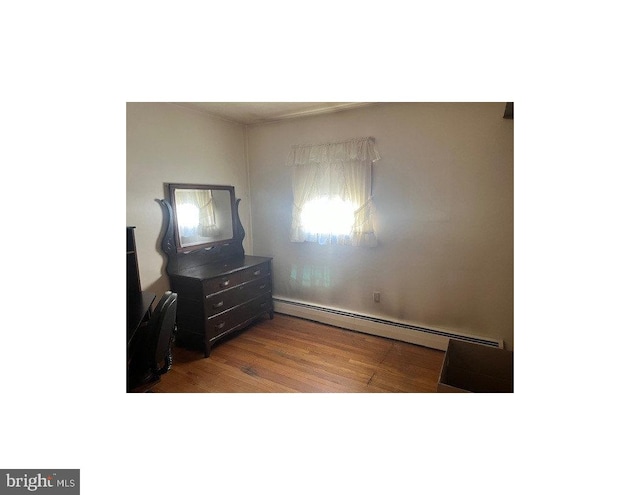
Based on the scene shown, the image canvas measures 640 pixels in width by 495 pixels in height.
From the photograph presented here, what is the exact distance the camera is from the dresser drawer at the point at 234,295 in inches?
72.5

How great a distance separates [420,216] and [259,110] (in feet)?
4.31

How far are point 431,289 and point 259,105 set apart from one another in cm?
168

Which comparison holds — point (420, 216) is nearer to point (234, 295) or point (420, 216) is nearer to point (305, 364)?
point (305, 364)

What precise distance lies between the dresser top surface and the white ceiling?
1.08 m

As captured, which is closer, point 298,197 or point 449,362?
point 449,362

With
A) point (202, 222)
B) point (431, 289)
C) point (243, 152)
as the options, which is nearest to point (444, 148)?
point (431, 289)

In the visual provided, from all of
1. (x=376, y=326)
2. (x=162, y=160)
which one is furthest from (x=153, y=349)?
(x=376, y=326)

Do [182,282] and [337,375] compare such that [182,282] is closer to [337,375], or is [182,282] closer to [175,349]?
[175,349]

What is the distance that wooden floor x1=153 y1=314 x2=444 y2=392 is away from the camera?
1481mm

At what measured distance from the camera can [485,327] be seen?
5.66ft

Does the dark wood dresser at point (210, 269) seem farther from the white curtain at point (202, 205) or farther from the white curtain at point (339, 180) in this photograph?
the white curtain at point (339, 180)

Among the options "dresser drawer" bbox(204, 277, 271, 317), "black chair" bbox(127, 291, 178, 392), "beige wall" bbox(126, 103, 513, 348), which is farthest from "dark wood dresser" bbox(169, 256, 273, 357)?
"black chair" bbox(127, 291, 178, 392)

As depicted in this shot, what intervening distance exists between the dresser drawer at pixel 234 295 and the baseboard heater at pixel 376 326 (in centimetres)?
19

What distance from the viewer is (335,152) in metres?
1.88
